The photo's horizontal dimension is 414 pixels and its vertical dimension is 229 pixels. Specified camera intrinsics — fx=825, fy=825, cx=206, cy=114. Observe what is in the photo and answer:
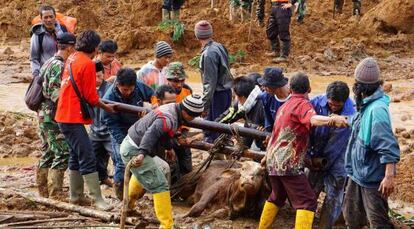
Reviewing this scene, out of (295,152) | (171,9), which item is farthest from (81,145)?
(171,9)

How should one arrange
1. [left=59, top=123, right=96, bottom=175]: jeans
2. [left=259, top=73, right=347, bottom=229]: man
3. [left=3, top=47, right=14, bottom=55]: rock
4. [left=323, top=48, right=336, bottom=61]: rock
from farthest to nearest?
[left=3, top=47, right=14, bottom=55]: rock, [left=323, top=48, right=336, bottom=61]: rock, [left=59, top=123, right=96, bottom=175]: jeans, [left=259, top=73, right=347, bottom=229]: man

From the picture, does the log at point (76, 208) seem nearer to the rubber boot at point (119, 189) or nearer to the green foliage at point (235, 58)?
the rubber boot at point (119, 189)

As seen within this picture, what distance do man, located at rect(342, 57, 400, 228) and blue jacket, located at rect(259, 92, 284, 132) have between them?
1.37 m

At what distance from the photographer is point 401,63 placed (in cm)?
1778

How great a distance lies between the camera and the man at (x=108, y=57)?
356 inches

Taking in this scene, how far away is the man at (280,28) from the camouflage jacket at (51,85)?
29.7ft

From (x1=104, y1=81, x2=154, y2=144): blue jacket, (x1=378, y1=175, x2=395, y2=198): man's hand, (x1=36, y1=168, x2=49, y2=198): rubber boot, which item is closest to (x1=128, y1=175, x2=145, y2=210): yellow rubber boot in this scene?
(x1=104, y1=81, x2=154, y2=144): blue jacket

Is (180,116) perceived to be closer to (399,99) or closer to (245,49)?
(399,99)

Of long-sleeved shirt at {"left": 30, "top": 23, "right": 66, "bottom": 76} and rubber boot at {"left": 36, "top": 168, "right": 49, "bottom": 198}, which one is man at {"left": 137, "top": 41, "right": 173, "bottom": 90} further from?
rubber boot at {"left": 36, "top": 168, "right": 49, "bottom": 198}

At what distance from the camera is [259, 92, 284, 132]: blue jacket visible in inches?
306

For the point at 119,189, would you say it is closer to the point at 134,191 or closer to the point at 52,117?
the point at 134,191

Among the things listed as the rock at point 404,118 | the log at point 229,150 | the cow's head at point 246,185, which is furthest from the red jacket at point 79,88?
the rock at point 404,118

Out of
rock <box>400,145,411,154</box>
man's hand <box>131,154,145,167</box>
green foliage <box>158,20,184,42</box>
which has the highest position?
man's hand <box>131,154,145,167</box>

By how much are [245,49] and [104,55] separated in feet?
30.2
